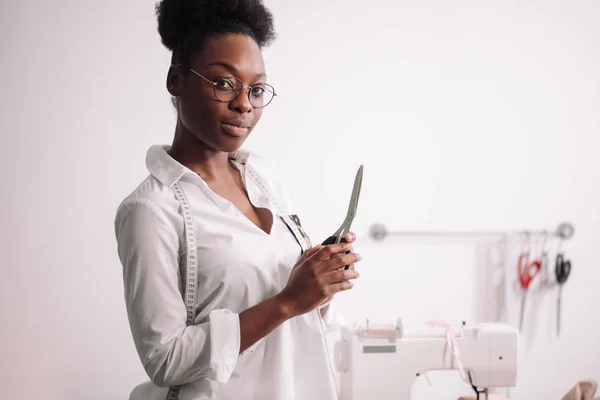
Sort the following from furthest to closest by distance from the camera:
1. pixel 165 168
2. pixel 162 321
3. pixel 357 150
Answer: pixel 357 150 → pixel 165 168 → pixel 162 321

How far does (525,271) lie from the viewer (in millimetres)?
2502

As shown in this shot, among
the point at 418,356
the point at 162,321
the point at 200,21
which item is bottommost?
the point at 418,356

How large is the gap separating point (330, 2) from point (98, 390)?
1671 mm

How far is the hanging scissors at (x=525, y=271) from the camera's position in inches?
98.2

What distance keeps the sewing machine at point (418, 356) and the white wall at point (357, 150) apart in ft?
2.25

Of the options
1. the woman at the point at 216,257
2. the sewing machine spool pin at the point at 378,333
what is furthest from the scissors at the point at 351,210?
the sewing machine spool pin at the point at 378,333

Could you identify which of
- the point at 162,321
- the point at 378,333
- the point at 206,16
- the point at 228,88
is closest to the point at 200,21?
the point at 206,16

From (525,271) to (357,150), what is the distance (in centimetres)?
83

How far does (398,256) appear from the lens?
2477mm

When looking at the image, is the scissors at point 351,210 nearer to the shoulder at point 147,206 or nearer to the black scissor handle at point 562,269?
the shoulder at point 147,206

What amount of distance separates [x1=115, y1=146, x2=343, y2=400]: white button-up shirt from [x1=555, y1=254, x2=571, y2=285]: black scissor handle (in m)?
1.74

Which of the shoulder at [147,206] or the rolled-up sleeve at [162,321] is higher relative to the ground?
the shoulder at [147,206]

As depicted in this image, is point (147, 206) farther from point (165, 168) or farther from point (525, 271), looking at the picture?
point (525, 271)

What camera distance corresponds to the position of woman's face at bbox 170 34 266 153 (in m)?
0.95
